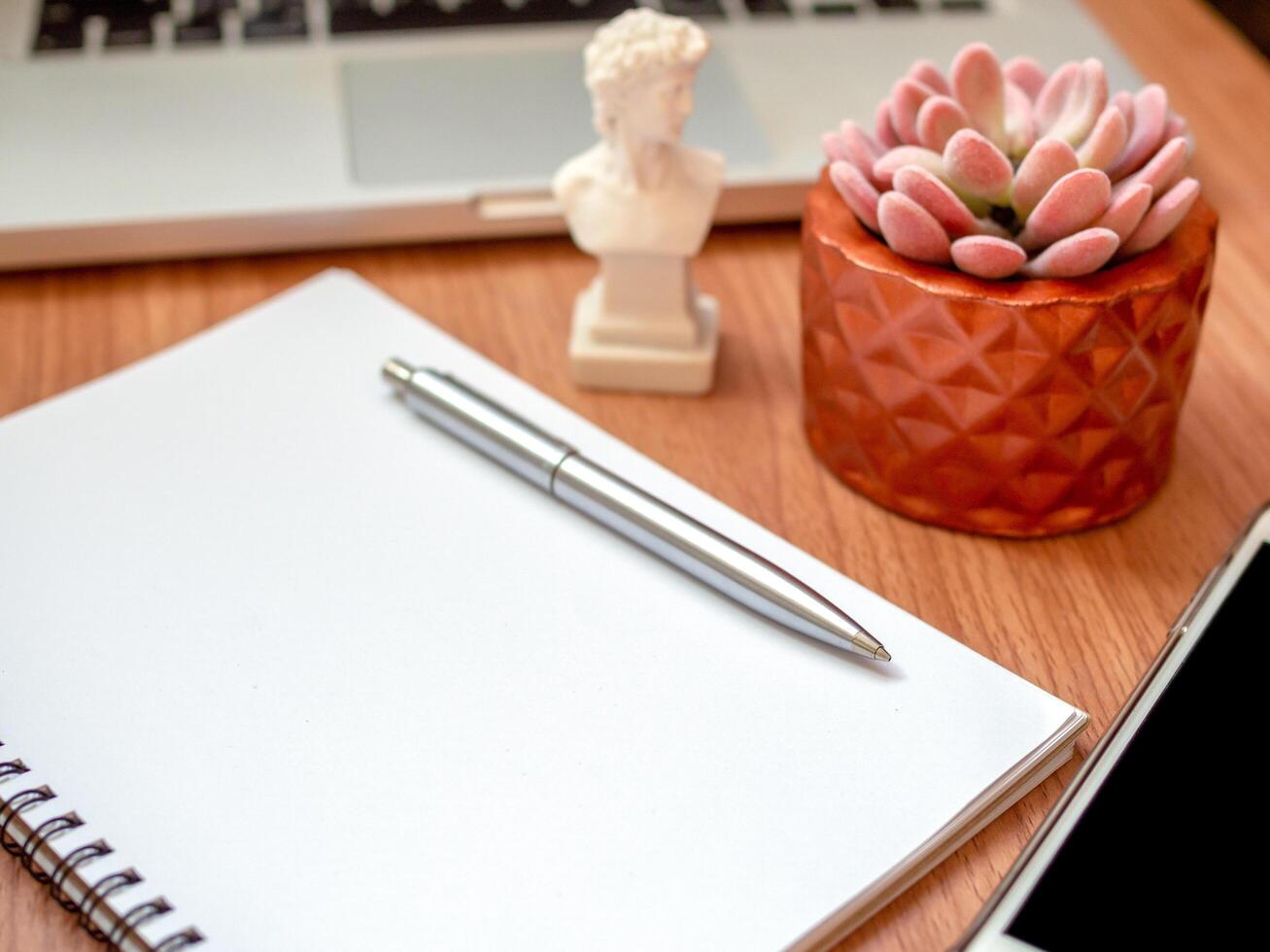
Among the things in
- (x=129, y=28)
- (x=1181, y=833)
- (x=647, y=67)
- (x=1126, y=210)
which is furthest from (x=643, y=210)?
(x=129, y=28)

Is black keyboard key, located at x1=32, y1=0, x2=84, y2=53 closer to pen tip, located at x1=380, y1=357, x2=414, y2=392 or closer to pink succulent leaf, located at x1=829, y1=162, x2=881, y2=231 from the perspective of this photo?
pen tip, located at x1=380, y1=357, x2=414, y2=392

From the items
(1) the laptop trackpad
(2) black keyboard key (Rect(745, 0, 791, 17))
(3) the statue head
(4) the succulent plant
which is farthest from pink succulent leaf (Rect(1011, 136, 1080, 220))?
(2) black keyboard key (Rect(745, 0, 791, 17))

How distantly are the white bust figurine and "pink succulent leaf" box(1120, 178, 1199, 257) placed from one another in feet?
0.47

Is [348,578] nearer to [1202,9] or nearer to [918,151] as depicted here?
[918,151]

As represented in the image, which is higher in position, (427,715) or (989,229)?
(989,229)

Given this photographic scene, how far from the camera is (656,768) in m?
0.35

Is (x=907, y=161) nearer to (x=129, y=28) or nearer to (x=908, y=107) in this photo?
(x=908, y=107)

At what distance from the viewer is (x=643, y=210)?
0.46 meters

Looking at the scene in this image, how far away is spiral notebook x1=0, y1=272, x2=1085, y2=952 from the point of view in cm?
32

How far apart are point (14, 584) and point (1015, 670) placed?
1.03 feet

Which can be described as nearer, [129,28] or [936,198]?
[936,198]

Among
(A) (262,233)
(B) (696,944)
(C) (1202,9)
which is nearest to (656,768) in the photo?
(B) (696,944)

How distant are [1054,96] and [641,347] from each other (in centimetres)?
17

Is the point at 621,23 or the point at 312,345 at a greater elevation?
the point at 621,23
